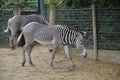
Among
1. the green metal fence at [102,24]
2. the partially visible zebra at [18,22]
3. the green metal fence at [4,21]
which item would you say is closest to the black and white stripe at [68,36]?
the green metal fence at [102,24]

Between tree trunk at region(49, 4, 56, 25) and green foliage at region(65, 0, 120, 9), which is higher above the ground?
green foliage at region(65, 0, 120, 9)

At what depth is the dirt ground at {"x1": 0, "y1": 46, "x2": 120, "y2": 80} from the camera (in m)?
8.88

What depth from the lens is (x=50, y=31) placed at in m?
→ 10.2

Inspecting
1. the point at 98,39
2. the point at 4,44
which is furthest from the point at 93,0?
the point at 4,44

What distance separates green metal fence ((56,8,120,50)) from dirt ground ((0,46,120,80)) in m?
0.64

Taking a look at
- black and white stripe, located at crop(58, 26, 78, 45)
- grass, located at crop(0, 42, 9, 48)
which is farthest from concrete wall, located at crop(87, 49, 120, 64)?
grass, located at crop(0, 42, 9, 48)

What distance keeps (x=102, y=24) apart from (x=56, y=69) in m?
2.39

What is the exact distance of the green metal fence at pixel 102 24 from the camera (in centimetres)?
1092

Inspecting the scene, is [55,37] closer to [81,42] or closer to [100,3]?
[81,42]

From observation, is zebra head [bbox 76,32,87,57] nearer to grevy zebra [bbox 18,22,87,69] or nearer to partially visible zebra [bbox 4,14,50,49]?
grevy zebra [bbox 18,22,87,69]

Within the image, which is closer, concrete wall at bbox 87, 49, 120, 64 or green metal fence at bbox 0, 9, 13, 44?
concrete wall at bbox 87, 49, 120, 64

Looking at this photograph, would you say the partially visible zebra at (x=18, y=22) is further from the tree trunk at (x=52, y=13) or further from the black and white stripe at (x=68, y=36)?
the black and white stripe at (x=68, y=36)

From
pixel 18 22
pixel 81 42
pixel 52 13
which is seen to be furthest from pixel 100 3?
pixel 18 22

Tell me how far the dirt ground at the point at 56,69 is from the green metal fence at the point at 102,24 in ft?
2.11
